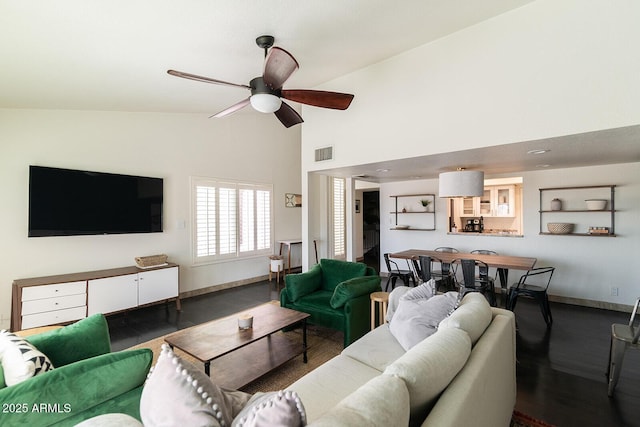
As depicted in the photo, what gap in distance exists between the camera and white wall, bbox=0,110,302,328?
349 centimetres

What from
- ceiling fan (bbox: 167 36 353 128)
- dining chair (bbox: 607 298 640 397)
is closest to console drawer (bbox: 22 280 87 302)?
ceiling fan (bbox: 167 36 353 128)

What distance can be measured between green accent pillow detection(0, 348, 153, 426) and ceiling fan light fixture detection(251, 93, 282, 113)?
2058mm

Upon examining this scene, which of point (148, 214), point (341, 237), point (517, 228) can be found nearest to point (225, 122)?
point (148, 214)

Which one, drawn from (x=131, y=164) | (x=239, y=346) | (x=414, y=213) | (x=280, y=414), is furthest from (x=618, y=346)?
(x=131, y=164)

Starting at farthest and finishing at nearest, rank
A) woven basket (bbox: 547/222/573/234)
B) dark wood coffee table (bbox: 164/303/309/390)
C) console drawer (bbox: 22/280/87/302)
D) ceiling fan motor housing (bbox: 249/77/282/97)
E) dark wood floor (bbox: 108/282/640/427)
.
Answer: woven basket (bbox: 547/222/573/234) < console drawer (bbox: 22/280/87/302) < ceiling fan motor housing (bbox: 249/77/282/97) < dark wood coffee table (bbox: 164/303/309/390) < dark wood floor (bbox: 108/282/640/427)

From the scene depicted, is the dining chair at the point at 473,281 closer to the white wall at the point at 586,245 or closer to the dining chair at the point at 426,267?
the dining chair at the point at 426,267

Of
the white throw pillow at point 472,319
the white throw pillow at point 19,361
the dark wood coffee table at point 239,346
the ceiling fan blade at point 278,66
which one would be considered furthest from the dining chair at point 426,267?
the white throw pillow at point 19,361

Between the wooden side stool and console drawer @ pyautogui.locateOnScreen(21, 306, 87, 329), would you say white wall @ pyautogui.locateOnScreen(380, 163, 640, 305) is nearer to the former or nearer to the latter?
the wooden side stool

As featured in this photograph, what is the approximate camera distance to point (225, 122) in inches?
221

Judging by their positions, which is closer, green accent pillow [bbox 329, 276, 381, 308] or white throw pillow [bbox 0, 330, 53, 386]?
white throw pillow [bbox 0, 330, 53, 386]

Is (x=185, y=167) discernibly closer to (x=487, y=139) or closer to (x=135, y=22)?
(x=135, y=22)

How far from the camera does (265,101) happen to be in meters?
2.53

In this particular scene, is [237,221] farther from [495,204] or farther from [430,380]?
[495,204]

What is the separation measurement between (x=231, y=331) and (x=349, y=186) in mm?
3553
